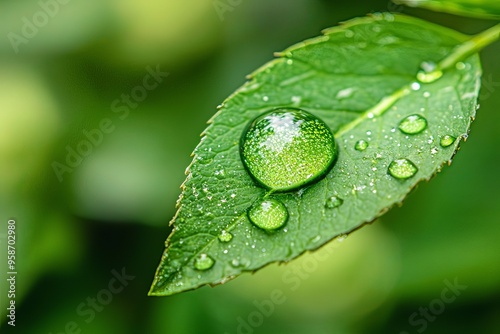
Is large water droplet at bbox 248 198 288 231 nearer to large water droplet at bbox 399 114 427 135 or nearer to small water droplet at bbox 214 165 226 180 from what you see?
small water droplet at bbox 214 165 226 180

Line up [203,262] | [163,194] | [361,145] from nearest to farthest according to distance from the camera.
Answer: [203,262] < [361,145] < [163,194]

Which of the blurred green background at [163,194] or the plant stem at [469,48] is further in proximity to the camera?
the blurred green background at [163,194]

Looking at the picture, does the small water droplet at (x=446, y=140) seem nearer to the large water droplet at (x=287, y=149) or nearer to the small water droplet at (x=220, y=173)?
the large water droplet at (x=287, y=149)

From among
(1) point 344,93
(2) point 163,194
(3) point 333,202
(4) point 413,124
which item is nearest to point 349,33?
(1) point 344,93

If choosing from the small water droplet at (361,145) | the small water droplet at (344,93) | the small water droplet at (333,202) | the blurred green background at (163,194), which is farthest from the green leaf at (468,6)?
the blurred green background at (163,194)

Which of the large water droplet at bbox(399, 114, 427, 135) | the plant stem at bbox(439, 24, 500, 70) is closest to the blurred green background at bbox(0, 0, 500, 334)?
the plant stem at bbox(439, 24, 500, 70)

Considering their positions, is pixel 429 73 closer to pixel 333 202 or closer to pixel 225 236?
pixel 333 202

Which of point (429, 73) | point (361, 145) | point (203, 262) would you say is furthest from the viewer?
point (429, 73)

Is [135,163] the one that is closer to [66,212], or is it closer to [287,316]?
[66,212]
